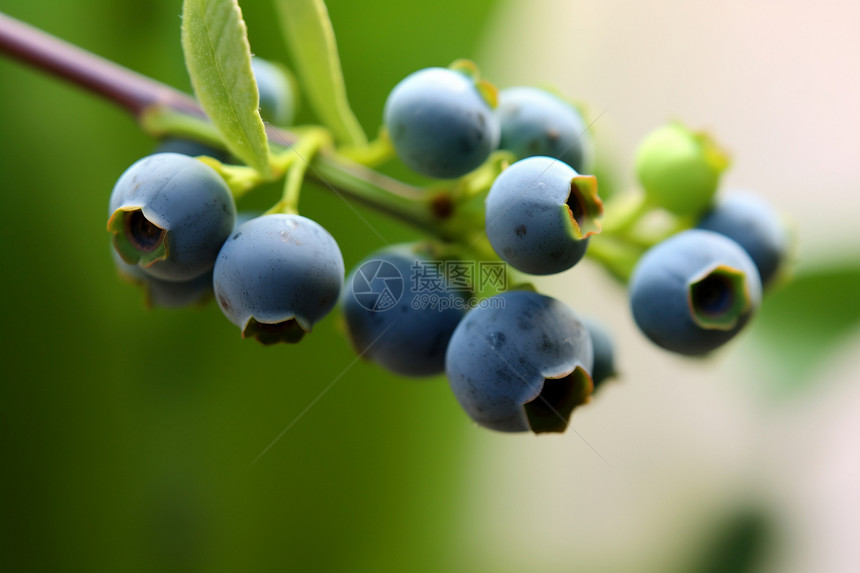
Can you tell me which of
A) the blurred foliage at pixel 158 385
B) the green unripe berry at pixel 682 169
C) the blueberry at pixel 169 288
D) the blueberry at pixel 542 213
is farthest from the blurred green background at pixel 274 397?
the blueberry at pixel 169 288

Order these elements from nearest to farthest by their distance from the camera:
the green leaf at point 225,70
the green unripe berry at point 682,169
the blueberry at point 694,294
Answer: the green leaf at point 225,70 < the blueberry at point 694,294 < the green unripe berry at point 682,169

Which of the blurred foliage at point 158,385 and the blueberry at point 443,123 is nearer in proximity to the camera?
the blueberry at point 443,123

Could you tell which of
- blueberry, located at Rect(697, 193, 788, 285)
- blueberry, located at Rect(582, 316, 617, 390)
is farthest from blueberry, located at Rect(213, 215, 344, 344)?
blueberry, located at Rect(697, 193, 788, 285)

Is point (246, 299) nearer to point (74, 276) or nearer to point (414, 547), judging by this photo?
point (74, 276)

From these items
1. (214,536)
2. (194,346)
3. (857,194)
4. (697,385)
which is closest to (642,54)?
(857,194)

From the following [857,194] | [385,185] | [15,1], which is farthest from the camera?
[857,194]

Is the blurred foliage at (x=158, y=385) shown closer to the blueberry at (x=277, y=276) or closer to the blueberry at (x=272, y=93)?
the blueberry at (x=272, y=93)
